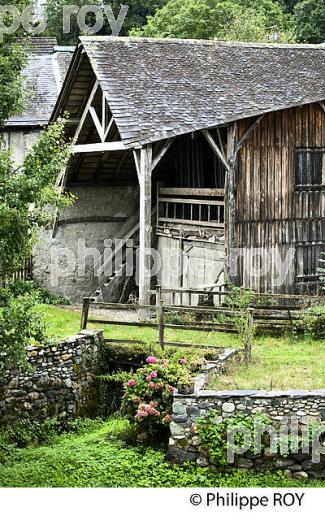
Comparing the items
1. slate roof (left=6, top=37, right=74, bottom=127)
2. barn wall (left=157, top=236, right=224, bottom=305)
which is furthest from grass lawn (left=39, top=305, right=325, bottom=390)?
slate roof (left=6, top=37, right=74, bottom=127)

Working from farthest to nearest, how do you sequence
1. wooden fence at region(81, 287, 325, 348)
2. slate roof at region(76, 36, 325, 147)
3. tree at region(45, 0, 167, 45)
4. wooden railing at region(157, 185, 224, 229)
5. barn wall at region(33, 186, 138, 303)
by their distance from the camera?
tree at region(45, 0, 167, 45), barn wall at region(33, 186, 138, 303), wooden railing at region(157, 185, 224, 229), slate roof at region(76, 36, 325, 147), wooden fence at region(81, 287, 325, 348)

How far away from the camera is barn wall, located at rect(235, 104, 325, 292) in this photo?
19812 mm

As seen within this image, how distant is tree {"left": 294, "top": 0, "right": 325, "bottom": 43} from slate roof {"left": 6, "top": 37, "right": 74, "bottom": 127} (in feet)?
51.8

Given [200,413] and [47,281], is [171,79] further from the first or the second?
[200,413]

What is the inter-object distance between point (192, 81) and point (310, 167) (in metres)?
3.54

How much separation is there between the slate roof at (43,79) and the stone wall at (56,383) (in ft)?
38.1

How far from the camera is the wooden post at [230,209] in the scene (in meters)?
19.4

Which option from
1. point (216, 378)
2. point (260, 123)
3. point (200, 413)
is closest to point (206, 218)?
point (260, 123)

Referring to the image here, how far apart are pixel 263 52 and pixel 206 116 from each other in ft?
15.4

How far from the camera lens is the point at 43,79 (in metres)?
29.8

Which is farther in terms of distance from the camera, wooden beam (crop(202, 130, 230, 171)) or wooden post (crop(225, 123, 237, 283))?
wooden post (crop(225, 123, 237, 283))

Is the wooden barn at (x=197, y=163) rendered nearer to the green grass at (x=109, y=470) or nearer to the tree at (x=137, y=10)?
the green grass at (x=109, y=470)

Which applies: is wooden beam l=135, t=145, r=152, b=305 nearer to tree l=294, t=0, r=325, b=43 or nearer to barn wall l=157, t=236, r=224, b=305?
barn wall l=157, t=236, r=224, b=305

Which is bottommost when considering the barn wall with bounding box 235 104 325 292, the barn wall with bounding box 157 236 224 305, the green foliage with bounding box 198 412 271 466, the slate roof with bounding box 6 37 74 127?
the green foliage with bounding box 198 412 271 466
